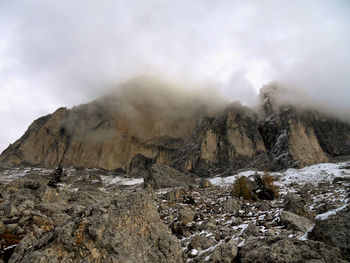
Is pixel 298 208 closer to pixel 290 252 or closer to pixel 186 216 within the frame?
pixel 186 216

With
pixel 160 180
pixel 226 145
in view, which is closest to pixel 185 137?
pixel 226 145

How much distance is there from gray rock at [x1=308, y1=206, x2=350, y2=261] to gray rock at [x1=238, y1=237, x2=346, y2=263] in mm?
531

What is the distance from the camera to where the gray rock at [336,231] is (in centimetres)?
435

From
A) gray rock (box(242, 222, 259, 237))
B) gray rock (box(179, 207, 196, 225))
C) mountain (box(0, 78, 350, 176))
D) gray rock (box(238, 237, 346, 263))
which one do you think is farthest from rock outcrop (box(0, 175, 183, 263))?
mountain (box(0, 78, 350, 176))

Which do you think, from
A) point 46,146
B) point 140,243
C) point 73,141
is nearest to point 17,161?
point 46,146

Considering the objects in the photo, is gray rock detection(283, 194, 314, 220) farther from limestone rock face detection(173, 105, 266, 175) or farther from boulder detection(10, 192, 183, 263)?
limestone rock face detection(173, 105, 266, 175)

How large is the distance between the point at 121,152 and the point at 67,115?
5893 centimetres

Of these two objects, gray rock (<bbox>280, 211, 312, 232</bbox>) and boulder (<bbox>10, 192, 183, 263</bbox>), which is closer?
boulder (<bbox>10, 192, 183, 263</bbox>)

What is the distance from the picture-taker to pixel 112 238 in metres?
5.00

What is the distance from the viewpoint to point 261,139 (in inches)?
4535

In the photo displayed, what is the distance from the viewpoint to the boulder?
15.2ft

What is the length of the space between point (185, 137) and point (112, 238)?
15171 cm

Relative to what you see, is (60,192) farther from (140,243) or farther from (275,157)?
(275,157)

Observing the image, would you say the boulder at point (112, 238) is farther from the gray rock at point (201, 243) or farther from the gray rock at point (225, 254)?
the gray rock at point (201, 243)
